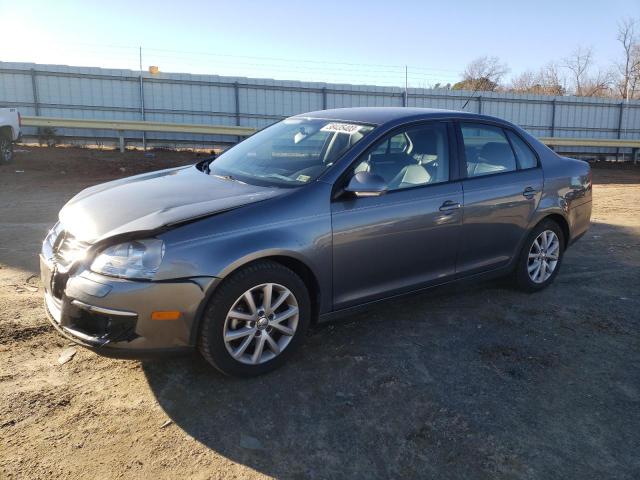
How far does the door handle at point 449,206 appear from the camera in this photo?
4216 mm

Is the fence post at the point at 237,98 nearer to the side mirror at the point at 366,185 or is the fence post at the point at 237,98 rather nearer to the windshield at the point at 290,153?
A: the windshield at the point at 290,153

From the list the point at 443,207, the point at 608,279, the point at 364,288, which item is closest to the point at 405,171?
the point at 443,207

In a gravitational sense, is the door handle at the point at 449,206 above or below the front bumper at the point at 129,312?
above

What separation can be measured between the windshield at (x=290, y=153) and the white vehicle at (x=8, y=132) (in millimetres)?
10727

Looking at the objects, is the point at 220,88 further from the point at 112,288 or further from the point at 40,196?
the point at 112,288

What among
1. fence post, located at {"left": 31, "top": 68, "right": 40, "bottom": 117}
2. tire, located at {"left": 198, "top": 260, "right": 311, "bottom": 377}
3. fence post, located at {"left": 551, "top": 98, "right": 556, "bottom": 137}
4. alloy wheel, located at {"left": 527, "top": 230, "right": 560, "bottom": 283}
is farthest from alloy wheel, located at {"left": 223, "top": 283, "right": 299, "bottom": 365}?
fence post, located at {"left": 551, "top": 98, "right": 556, "bottom": 137}

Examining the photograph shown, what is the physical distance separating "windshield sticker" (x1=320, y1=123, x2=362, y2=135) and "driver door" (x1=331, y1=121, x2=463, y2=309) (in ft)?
0.80

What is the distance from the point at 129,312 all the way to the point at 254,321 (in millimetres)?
740


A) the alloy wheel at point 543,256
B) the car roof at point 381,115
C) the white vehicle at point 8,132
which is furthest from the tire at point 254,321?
the white vehicle at point 8,132

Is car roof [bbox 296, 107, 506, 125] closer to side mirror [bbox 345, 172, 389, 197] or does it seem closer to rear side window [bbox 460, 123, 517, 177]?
rear side window [bbox 460, 123, 517, 177]

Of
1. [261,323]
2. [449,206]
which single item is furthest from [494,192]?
[261,323]

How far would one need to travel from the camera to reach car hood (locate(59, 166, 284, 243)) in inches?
127

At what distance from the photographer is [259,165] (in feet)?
13.9

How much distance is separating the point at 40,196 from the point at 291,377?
877 cm
